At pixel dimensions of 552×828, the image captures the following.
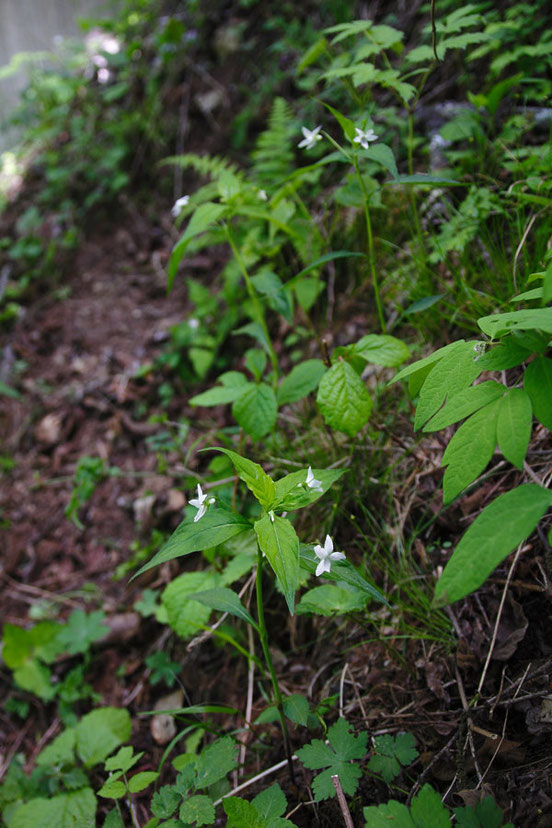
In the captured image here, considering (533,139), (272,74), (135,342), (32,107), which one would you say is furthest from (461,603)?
(32,107)

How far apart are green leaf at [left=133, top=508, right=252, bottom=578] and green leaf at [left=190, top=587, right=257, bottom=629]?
38 cm

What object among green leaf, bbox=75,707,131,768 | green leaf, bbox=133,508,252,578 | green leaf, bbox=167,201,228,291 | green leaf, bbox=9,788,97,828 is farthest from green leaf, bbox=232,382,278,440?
green leaf, bbox=9,788,97,828

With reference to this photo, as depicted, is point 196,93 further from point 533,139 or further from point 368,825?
point 368,825

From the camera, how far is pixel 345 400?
1516 mm

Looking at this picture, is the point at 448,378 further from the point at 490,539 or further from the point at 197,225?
the point at 197,225

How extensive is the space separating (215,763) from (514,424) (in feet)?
3.86

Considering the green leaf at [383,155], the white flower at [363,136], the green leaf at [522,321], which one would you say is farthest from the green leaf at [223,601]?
the white flower at [363,136]

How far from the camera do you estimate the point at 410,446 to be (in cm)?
183

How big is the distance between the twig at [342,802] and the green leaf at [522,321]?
1.10 m

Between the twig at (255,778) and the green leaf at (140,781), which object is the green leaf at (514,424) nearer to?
the twig at (255,778)

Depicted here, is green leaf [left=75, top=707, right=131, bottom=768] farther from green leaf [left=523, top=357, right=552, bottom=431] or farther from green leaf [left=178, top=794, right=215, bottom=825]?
green leaf [left=523, top=357, right=552, bottom=431]

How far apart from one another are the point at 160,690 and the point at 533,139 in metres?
2.84

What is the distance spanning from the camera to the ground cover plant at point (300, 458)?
3.82 ft

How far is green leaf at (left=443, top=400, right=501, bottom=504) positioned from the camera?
3.01 feet
